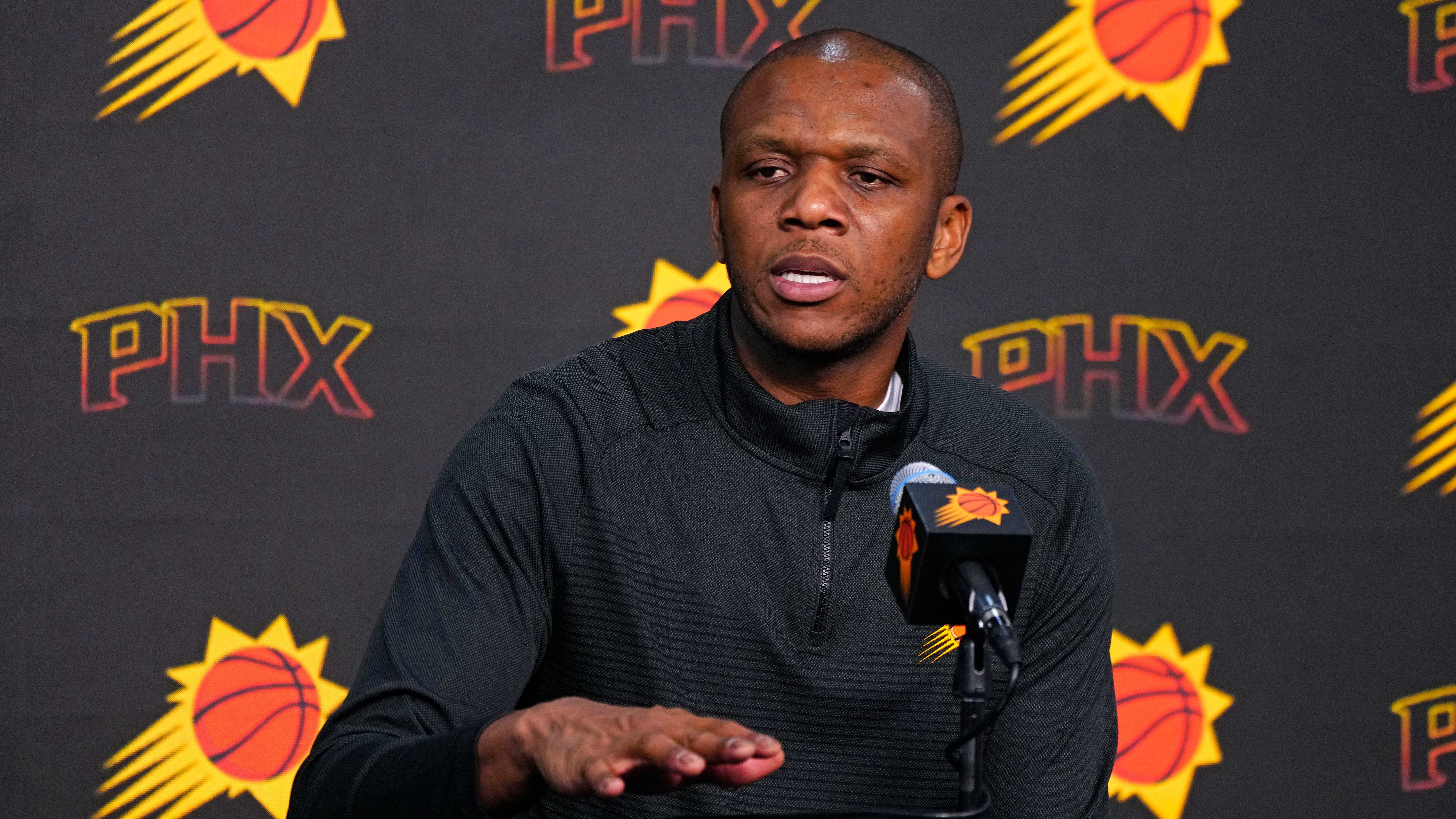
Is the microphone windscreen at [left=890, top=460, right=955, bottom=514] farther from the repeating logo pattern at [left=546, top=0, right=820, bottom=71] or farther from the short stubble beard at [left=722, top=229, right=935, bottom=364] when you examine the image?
the repeating logo pattern at [left=546, top=0, right=820, bottom=71]

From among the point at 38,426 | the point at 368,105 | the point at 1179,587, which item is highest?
the point at 368,105

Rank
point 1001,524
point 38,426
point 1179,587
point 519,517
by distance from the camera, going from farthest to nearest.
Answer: point 1179,587 < point 38,426 < point 519,517 < point 1001,524

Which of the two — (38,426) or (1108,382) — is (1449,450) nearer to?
(1108,382)

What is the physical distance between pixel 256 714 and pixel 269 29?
1019 mm

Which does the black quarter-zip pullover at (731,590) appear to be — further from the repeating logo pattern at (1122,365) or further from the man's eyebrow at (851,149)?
the repeating logo pattern at (1122,365)

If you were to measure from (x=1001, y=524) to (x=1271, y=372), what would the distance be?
145cm

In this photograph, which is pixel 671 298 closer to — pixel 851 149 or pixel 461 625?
pixel 851 149

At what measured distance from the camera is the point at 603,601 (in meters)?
1.15

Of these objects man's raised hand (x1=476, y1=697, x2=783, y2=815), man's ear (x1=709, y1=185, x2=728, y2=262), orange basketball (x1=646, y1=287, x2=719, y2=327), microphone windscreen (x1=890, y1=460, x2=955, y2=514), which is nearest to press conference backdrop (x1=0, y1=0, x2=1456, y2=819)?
orange basketball (x1=646, y1=287, x2=719, y2=327)

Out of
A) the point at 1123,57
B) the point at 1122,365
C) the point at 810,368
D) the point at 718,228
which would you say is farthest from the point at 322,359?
the point at 1123,57

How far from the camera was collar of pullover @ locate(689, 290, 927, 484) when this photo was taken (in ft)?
3.95

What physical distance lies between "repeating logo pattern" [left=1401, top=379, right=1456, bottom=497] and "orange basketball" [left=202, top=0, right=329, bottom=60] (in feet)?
5.98

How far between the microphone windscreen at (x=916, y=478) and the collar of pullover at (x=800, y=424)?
0.39 feet

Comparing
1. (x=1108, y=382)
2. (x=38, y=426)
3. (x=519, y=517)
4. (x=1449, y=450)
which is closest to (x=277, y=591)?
(x=38, y=426)
